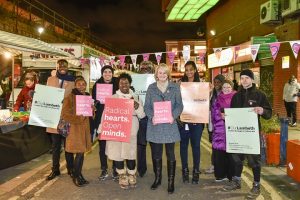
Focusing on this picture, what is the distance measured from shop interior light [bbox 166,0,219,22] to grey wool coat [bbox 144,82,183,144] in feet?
64.6

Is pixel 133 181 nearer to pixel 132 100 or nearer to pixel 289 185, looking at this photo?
pixel 132 100

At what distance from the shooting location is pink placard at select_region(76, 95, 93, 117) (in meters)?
6.66

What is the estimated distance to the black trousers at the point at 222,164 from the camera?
22.5 ft

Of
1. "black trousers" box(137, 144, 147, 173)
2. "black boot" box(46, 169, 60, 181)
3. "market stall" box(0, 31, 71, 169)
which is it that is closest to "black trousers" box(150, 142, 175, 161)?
"black trousers" box(137, 144, 147, 173)

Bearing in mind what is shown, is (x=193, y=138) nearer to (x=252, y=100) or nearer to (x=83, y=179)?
(x=252, y=100)

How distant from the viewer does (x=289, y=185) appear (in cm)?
689

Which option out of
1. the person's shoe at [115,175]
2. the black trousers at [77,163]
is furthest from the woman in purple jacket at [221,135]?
the black trousers at [77,163]

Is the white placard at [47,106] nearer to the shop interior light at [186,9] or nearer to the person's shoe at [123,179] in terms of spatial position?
the person's shoe at [123,179]

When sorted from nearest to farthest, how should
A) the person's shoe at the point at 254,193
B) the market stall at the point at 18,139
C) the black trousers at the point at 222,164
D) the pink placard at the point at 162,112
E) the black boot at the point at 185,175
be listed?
the person's shoe at the point at 254,193 → the pink placard at the point at 162,112 → the black trousers at the point at 222,164 → the black boot at the point at 185,175 → the market stall at the point at 18,139

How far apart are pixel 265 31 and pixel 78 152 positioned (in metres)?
14.8

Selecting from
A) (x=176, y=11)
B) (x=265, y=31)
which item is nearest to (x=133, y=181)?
(x=265, y=31)

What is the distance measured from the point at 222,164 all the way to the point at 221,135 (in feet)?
1.72

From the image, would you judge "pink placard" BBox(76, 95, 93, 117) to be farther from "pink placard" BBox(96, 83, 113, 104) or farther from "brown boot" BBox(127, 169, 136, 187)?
"brown boot" BBox(127, 169, 136, 187)

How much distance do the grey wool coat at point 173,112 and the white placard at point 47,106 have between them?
1711 mm
